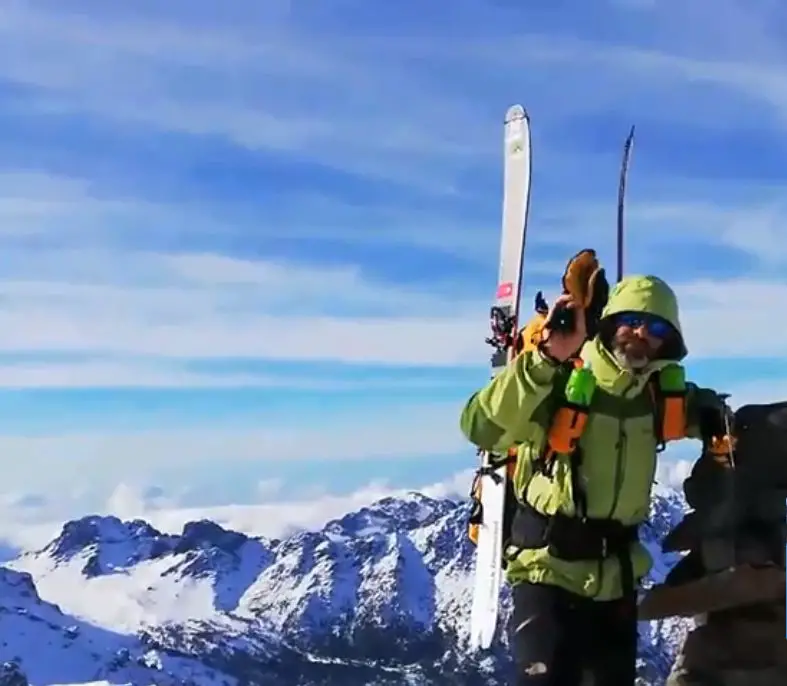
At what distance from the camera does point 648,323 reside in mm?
7875

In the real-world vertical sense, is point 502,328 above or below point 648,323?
above

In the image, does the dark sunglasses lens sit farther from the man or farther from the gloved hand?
the gloved hand

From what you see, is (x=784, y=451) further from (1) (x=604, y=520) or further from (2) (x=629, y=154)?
(2) (x=629, y=154)

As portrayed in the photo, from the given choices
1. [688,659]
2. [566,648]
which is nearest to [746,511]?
[688,659]

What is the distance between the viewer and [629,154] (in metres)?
11.7

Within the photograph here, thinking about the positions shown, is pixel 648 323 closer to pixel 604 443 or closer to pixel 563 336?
pixel 563 336

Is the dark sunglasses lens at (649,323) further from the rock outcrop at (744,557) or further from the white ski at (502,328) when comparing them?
the white ski at (502,328)

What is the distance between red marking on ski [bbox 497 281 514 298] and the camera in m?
12.1

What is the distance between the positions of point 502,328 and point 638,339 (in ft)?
12.4

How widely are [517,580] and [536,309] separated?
105 inches

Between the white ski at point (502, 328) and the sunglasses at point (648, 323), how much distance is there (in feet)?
7.25

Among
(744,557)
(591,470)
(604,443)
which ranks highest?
(604,443)

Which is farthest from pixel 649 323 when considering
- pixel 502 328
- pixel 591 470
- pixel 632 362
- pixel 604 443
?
pixel 502 328

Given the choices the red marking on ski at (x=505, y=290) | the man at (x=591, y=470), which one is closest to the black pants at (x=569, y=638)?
the man at (x=591, y=470)
